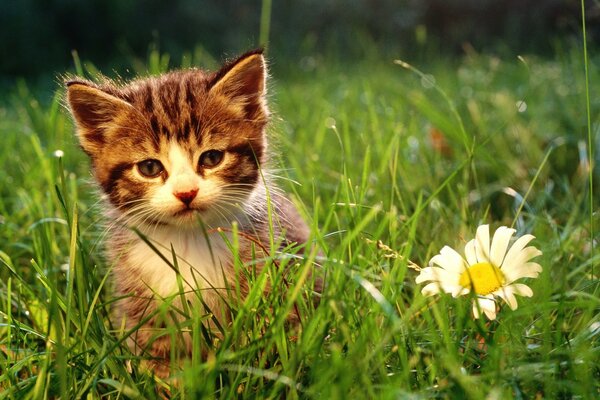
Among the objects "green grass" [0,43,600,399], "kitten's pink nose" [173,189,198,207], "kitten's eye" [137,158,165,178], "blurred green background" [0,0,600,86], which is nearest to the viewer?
"green grass" [0,43,600,399]

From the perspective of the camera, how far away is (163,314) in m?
1.19

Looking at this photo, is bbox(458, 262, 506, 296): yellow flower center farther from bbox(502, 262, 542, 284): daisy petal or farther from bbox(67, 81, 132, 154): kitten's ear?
bbox(67, 81, 132, 154): kitten's ear

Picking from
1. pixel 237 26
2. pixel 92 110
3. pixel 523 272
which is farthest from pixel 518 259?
pixel 237 26

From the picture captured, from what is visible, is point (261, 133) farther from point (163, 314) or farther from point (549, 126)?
point (549, 126)

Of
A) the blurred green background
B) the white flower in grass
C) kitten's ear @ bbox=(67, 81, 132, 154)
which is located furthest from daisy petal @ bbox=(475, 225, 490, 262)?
the blurred green background

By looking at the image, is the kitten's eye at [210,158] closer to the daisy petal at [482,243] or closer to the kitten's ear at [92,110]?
the kitten's ear at [92,110]

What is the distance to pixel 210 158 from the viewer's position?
6.07 feet

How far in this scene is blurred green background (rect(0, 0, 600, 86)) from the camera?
7637 mm

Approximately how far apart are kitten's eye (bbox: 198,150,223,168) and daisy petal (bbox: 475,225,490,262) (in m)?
0.76

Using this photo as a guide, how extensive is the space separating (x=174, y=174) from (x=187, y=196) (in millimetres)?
105

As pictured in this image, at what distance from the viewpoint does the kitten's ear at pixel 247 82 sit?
1862 mm

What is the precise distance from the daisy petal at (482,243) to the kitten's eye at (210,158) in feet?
2.49

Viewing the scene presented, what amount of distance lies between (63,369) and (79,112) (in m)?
0.96

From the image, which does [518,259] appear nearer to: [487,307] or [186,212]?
[487,307]
